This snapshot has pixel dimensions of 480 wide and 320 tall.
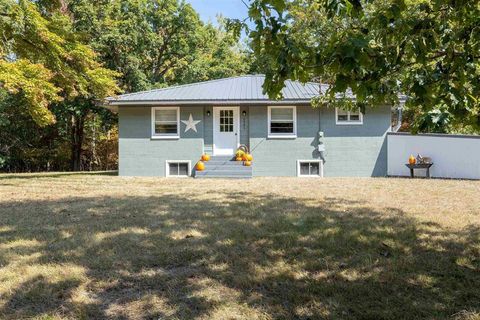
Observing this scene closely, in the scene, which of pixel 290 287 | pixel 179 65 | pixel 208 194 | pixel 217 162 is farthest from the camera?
pixel 179 65

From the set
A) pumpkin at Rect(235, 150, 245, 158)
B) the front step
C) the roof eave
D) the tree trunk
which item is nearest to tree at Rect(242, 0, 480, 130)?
the front step

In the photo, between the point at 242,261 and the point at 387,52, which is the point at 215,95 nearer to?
the point at 242,261

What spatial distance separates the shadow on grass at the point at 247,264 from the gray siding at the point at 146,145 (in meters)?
8.16

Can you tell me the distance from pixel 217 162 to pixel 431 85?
11.3 meters

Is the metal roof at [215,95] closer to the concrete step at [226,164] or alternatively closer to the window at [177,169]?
the concrete step at [226,164]

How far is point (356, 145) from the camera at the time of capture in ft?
46.3

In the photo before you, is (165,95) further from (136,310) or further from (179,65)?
(136,310)

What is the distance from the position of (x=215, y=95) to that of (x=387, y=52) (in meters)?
11.3

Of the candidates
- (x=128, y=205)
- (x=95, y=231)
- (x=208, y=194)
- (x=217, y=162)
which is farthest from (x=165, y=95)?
(x=95, y=231)

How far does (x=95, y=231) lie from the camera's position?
506 centimetres

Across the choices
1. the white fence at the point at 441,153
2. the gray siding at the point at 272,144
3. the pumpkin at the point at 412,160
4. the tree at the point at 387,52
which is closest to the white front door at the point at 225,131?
the gray siding at the point at 272,144

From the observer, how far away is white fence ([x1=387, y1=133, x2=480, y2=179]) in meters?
12.3

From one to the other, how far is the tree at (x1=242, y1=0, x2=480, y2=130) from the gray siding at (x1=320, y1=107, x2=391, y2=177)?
1067 centimetres

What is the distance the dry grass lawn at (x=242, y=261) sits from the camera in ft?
9.66
